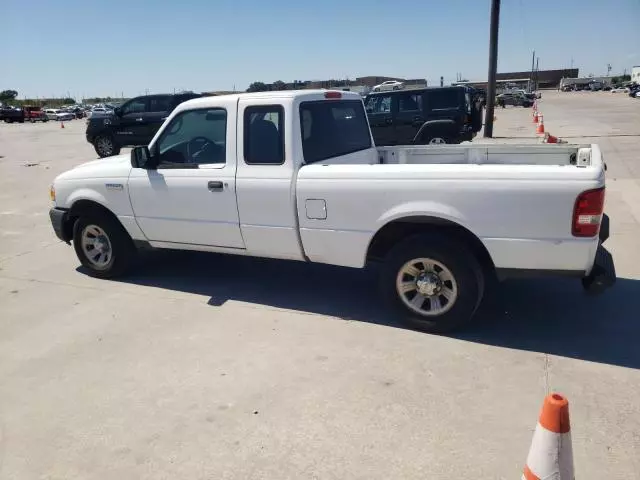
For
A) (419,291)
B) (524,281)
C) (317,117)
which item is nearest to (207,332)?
(419,291)

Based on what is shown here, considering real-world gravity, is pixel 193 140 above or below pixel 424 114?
above

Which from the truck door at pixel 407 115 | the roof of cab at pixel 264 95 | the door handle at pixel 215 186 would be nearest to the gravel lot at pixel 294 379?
the door handle at pixel 215 186

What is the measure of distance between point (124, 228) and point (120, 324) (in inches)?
49.2

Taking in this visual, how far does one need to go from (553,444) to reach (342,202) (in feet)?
8.22

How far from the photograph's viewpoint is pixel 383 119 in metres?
14.5

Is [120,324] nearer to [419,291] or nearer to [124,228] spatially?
[124,228]

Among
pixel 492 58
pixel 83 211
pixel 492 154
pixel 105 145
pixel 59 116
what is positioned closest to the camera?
pixel 492 154

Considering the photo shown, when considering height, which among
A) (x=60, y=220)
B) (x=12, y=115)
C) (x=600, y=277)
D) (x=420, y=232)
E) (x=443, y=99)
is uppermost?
(x=12, y=115)

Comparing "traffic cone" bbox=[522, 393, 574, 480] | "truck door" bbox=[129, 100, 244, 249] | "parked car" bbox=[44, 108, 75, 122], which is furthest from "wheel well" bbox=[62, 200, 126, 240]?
"parked car" bbox=[44, 108, 75, 122]

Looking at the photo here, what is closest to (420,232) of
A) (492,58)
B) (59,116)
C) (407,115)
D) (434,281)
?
(434,281)

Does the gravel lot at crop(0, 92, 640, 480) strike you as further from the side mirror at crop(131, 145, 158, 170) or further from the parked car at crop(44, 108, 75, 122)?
the parked car at crop(44, 108, 75, 122)

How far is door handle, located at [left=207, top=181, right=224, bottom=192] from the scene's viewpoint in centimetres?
466

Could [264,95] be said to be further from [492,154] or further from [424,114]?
[424,114]

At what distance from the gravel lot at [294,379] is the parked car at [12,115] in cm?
5059
